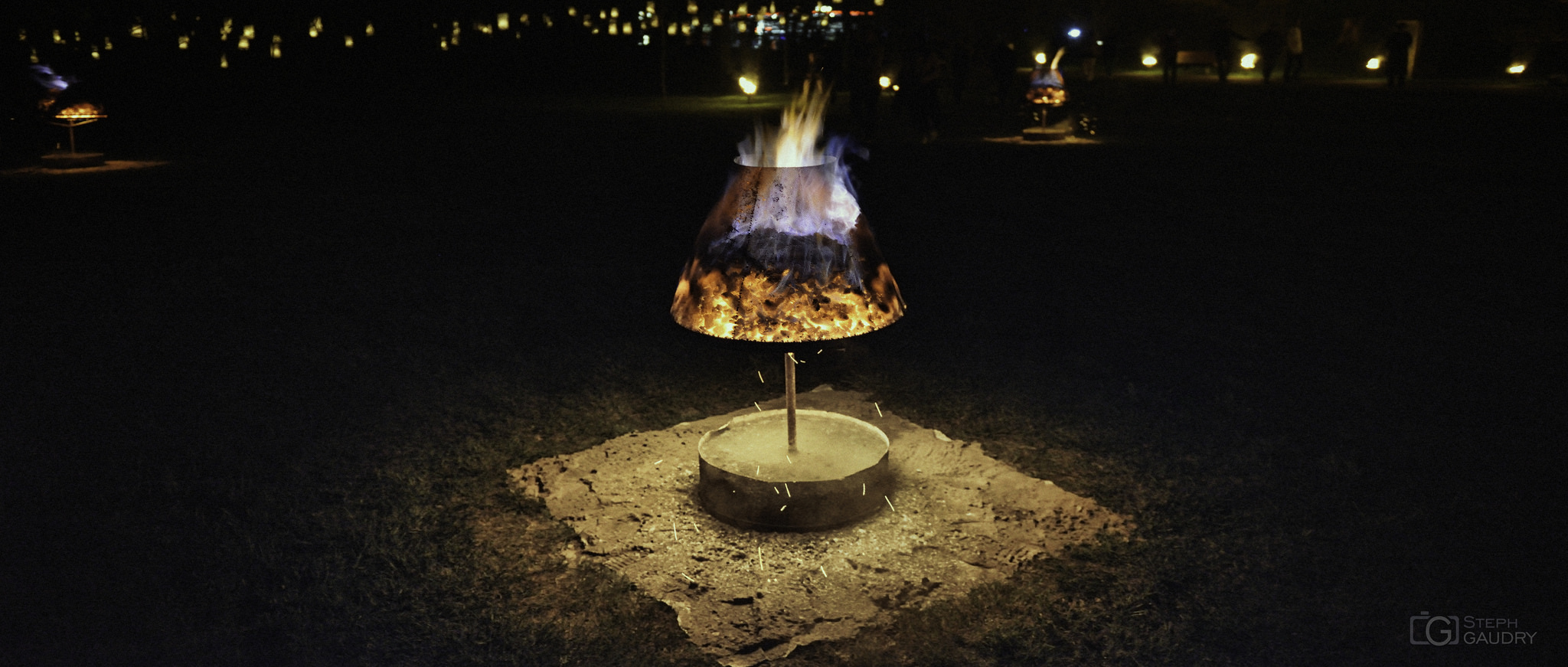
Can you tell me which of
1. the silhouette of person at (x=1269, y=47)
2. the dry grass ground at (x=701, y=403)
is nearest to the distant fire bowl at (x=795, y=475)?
the dry grass ground at (x=701, y=403)

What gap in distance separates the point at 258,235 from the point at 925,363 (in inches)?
271

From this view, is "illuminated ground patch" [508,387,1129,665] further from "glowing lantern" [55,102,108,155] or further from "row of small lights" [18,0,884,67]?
"row of small lights" [18,0,884,67]

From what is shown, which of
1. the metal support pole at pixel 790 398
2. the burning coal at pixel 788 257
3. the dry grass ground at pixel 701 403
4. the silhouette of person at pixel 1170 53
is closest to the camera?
the dry grass ground at pixel 701 403

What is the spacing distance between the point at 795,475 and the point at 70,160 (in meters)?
15.0

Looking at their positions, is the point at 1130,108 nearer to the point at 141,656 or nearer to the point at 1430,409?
the point at 1430,409

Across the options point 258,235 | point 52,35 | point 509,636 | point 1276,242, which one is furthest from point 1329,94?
point 52,35

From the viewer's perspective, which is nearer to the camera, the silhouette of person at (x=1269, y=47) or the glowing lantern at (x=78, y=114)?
the glowing lantern at (x=78, y=114)

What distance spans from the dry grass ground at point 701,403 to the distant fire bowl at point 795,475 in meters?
0.52

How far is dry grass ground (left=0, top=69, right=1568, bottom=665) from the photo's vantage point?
3.16 m

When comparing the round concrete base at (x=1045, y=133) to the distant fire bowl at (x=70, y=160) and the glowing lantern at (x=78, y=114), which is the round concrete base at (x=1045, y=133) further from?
the distant fire bowl at (x=70, y=160)

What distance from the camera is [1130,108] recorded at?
2267cm

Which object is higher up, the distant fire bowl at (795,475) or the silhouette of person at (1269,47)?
the silhouette of person at (1269,47)

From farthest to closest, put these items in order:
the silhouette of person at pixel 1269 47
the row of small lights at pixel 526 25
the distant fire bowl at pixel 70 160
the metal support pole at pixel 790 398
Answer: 1. the row of small lights at pixel 526 25
2. the silhouette of person at pixel 1269 47
3. the distant fire bowl at pixel 70 160
4. the metal support pole at pixel 790 398

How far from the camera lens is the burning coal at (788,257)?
11.8 feet
